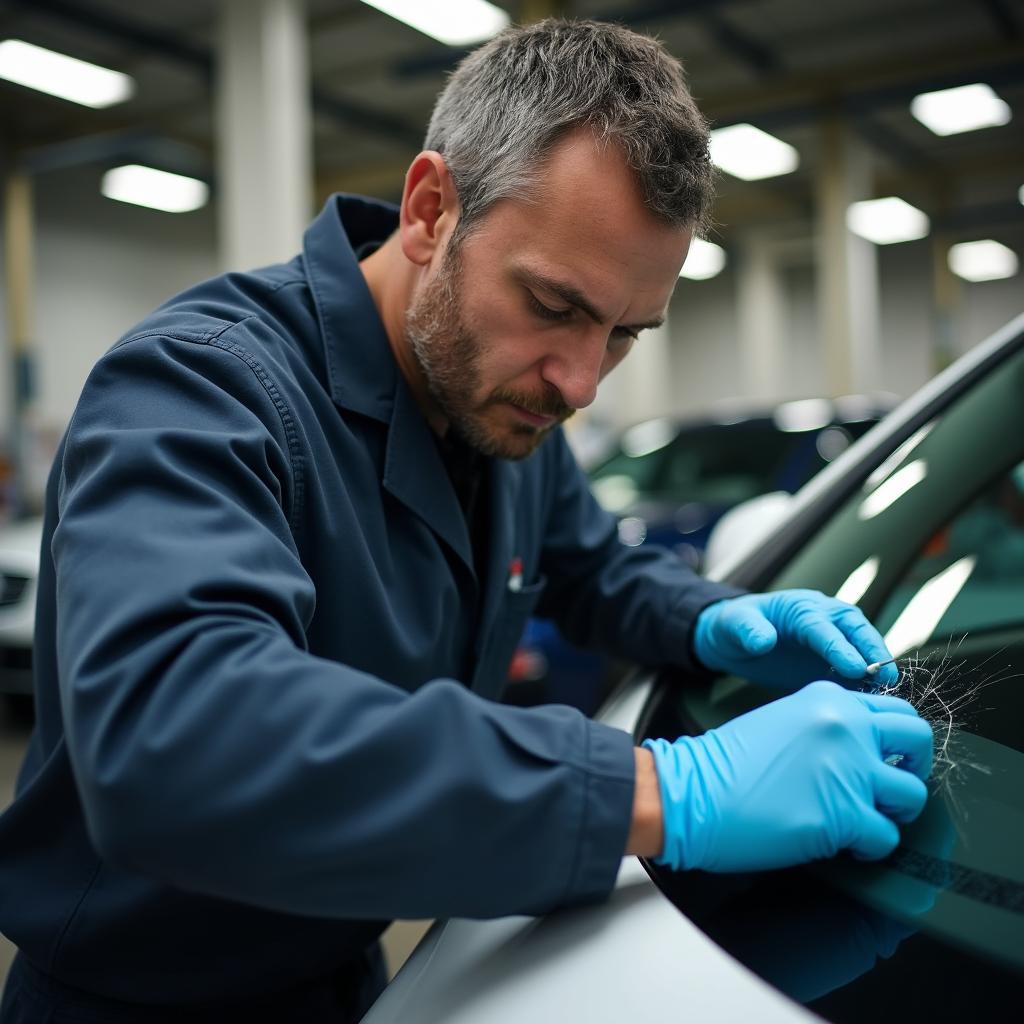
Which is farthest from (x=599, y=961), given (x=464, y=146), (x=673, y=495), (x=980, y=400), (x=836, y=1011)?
(x=673, y=495)

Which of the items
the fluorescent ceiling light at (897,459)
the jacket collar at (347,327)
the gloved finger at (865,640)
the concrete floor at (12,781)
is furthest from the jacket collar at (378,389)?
the concrete floor at (12,781)

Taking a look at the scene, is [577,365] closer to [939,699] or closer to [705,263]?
[939,699]

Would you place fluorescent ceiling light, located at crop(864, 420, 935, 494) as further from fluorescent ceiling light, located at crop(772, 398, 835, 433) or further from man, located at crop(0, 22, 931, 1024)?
fluorescent ceiling light, located at crop(772, 398, 835, 433)

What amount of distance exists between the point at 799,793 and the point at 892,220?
1350cm

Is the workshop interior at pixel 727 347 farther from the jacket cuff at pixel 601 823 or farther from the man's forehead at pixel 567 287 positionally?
the man's forehead at pixel 567 287

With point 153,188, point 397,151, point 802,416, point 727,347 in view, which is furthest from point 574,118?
point 727,347

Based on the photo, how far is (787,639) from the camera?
1093mm

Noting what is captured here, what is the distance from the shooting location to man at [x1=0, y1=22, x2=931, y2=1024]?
63 centimetres

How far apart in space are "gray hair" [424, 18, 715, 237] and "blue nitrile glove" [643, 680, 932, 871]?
0.56 metres

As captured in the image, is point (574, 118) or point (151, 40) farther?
point (151, 40)

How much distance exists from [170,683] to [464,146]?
703 mm

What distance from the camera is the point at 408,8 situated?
19.5ft

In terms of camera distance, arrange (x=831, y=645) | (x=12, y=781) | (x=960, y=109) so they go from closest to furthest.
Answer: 1. (x=831, y=645)
2. (x=12, y=781)
3. (x=960, y=109)

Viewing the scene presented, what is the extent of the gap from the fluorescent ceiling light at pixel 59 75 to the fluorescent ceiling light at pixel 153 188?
2.48 m
